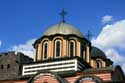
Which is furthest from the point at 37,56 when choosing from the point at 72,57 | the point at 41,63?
the point at 72,57

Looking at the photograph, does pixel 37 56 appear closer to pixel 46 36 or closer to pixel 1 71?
pixel 46 36

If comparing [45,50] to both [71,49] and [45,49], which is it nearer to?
[45,49]

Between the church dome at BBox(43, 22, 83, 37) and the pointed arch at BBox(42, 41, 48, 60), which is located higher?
the church dome at BBox(43, 22, 83, 37)

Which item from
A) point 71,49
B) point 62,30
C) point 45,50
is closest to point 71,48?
point 71,49

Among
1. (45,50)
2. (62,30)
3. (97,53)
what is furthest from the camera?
(97,53)

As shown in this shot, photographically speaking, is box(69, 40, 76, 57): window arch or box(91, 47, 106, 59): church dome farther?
box(91, 47, 106, 59): church dome

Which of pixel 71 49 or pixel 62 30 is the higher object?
pixel 62 30

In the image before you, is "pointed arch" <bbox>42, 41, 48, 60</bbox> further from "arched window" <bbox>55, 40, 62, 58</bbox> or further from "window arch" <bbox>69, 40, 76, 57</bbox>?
"window arch" <bbox>69, 40, 76, 57</bbox>

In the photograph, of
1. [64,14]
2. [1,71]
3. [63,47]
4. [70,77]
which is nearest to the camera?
[70,77]

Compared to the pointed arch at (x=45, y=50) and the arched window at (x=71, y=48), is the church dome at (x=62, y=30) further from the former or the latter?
the arched window at (x=71, y=48)

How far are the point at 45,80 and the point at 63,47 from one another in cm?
435

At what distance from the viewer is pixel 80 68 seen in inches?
1411

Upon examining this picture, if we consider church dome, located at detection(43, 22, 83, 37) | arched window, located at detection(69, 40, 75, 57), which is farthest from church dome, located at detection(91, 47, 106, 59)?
arched window, located at detection(69, 40, 75, 57)

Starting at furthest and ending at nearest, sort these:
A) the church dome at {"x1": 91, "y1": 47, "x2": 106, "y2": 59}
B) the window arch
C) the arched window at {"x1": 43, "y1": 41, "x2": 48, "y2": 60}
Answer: the church dome at {"x1": 91, "y1": 47, "x2": 106, "y2": 59}, the arched window at {"x1": 43, "y1": 41, "x2": 48, "y2": 60}, the window arch
